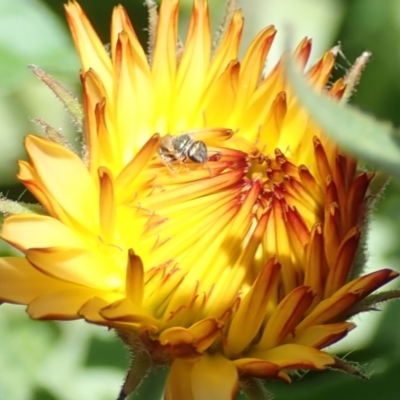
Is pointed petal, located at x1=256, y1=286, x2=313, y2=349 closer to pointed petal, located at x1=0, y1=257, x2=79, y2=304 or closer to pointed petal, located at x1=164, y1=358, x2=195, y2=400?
pointed petal, located at x1=164, y1=358, x2=195, y2=400

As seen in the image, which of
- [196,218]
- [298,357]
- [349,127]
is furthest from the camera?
[196,218]

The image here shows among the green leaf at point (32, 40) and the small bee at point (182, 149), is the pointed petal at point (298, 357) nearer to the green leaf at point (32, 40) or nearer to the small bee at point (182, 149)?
the small bee at point (182, 149)

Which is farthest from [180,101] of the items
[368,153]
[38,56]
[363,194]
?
[368,153]

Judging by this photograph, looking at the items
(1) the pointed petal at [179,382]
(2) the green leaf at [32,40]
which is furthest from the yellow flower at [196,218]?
(2) the green leaf at [32,40]

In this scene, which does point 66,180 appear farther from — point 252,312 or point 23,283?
point 252,312

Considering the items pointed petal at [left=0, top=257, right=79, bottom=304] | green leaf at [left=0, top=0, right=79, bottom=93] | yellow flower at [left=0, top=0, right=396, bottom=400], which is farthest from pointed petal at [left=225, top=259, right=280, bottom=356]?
green leaf at [left=0, top=0, right=79, bottom=93]

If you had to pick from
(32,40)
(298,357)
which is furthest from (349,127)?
(32,40)

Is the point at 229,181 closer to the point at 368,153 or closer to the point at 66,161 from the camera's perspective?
the point at 66,161
